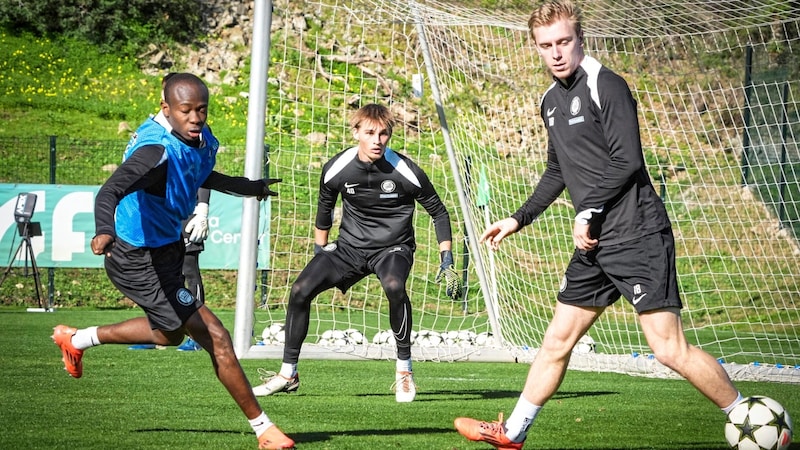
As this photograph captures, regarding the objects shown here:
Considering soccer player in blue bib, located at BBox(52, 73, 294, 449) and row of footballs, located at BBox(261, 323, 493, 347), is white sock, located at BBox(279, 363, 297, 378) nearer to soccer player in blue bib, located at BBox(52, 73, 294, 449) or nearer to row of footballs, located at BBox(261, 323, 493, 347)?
soccer player in blue bib, located at BBox(52, 73, 294, 449)

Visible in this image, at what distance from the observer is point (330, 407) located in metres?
6.62

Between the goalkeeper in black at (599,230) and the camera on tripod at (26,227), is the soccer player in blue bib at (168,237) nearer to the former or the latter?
the goalkeeper in black at (599,230)

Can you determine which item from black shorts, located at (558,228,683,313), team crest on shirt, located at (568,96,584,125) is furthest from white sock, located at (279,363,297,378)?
team crest on shirt, located at (568,96,584,125)

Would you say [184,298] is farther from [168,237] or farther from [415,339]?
[415,339]

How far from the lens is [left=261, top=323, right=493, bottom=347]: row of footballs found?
10.4 meters

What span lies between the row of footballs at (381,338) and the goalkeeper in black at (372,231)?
8.30 ft

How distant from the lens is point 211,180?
5.69 m

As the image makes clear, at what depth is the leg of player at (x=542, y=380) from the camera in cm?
481

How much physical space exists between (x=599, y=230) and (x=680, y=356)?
27.4 inches

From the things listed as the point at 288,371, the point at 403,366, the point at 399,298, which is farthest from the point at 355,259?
the point at 288,371

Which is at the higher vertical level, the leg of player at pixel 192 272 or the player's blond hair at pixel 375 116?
the player's blond hair at pixel 375 116

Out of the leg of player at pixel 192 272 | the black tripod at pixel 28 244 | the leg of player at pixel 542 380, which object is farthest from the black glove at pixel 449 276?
the black tripod at pixel 28 244

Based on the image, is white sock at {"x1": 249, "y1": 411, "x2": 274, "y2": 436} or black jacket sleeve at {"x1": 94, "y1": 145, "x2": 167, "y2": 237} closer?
black jacket sleeve at {"x1": 94, "y1": 145, "x2": 167, "y2": 237}

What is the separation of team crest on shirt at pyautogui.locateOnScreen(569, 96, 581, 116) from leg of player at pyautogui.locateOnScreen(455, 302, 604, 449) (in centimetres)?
95
